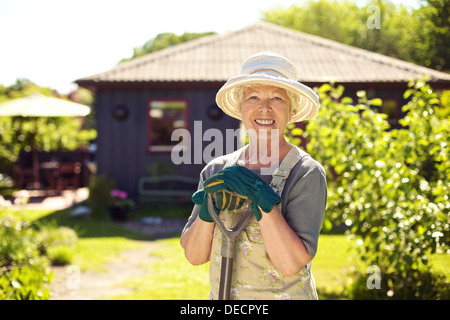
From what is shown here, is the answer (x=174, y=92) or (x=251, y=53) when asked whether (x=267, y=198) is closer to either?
(x=174, y=92)

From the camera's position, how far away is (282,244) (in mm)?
1793

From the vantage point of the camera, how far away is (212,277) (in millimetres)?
2098

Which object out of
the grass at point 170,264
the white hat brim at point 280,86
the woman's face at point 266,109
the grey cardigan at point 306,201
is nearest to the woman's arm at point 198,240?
the grey cardigan at point 306,201

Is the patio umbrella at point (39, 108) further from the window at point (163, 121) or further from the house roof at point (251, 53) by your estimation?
the window at point (163, 121)

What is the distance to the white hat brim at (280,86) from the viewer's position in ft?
6.38

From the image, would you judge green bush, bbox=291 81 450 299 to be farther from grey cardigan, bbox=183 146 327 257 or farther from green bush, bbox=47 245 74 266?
green bush, bbox=47 245 74 266

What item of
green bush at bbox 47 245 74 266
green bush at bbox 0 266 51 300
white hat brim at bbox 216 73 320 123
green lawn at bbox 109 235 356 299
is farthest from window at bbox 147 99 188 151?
white hat brim at bbox 216 73 320 123

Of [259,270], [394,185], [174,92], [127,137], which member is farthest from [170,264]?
[174,92]

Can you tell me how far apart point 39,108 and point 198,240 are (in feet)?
31.4

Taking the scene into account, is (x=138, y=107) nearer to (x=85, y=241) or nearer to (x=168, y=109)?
(x=168, y=109)

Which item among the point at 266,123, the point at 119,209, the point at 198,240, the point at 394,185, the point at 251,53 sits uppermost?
the point at 251,53

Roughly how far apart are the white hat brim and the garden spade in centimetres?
54

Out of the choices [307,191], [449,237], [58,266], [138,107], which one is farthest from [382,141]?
[138,107]

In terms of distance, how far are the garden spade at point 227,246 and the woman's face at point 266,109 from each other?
1.29 feet
